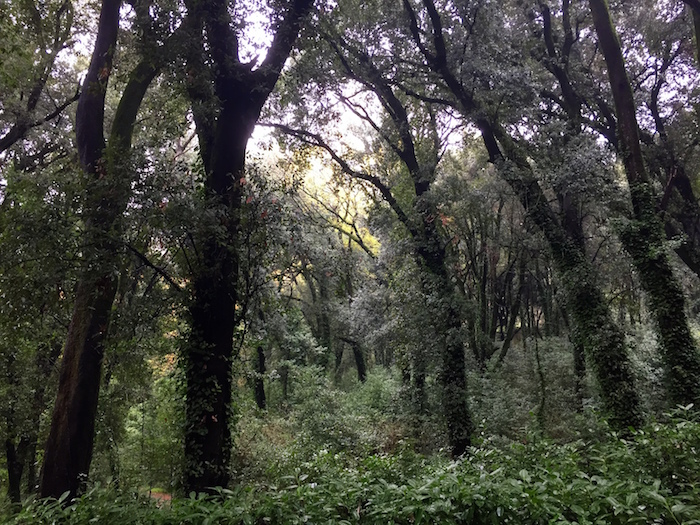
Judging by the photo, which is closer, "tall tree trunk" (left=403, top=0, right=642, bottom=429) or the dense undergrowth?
the dense undergrowth

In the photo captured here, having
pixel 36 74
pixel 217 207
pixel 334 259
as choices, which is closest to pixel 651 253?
pixel 334 259

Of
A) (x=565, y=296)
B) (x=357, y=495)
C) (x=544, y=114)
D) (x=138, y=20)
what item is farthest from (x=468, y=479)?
(x=544, y=114)

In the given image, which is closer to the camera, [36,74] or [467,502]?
[467,502]

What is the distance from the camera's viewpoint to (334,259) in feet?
24.6

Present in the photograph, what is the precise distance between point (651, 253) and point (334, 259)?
225 inches

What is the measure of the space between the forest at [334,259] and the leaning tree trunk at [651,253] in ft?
0.15

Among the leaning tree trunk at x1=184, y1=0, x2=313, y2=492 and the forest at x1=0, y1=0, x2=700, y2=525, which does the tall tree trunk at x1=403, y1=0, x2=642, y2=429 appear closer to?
the forest at x1=0, y1=0, x2=700, y2=525

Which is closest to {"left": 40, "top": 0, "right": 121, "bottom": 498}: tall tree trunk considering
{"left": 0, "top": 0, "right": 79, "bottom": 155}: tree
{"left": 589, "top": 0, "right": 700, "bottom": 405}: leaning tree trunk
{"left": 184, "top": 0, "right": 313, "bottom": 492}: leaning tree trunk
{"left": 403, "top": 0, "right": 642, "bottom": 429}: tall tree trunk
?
{"left": 184, "top": 0, "right": 313, "bottom": 492}: leaning tree trunk

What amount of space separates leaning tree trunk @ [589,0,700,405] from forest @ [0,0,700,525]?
0.05 m

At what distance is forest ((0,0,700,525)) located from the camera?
3.81m

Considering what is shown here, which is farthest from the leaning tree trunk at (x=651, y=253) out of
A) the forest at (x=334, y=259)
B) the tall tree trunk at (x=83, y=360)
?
the tall tree trunk at (x=83, y=360)

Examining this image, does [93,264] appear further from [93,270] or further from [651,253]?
[651,253]

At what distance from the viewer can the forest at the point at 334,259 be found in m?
3.81

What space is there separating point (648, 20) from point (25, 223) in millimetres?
14825
